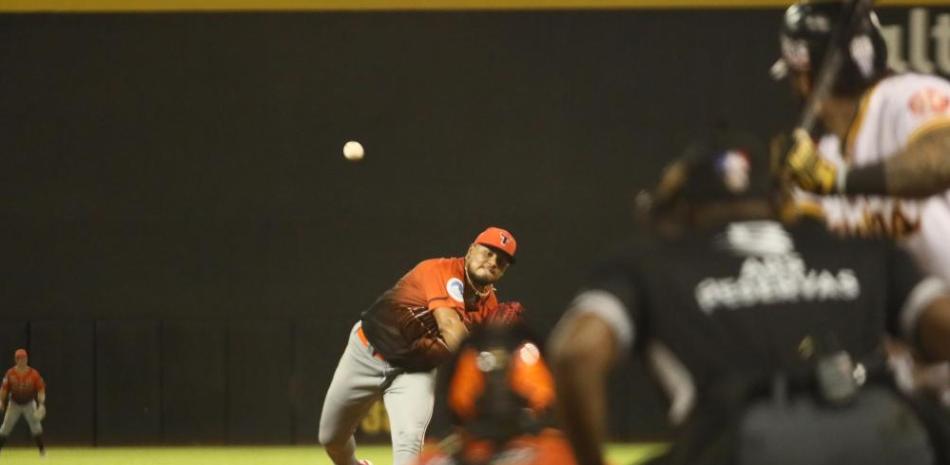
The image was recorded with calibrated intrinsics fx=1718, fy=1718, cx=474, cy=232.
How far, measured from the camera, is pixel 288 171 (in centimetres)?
1927

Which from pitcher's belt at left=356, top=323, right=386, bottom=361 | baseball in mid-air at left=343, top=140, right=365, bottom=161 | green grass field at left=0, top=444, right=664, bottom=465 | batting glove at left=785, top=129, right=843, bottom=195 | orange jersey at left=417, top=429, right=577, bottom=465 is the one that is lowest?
green grass field at left=0, top=444, right=664, bottom=465

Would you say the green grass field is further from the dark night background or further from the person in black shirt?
the person in black shirt

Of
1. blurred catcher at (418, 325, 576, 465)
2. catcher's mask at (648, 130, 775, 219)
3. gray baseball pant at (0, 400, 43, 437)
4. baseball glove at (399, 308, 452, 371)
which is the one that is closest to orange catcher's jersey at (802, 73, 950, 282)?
catcher's mask at (648, 130, 775, 219)

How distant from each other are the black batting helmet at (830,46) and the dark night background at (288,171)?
1340 centimetres

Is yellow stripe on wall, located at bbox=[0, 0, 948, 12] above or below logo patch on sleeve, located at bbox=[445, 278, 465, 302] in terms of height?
above

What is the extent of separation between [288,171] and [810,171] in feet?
47.6

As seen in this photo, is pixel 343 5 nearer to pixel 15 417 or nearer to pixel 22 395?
pixel 22 395

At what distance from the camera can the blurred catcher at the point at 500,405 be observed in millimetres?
4832

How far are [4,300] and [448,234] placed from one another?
5.10 m

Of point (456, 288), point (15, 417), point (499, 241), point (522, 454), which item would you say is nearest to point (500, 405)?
point (522, 454)

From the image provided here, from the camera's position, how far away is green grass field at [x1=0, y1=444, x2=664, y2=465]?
17156 millimetres

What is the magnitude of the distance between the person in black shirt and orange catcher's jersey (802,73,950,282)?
1120mm

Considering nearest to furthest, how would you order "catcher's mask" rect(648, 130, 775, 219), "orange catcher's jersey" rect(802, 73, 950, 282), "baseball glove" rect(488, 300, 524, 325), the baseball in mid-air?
"catcher's mask" rect(648, 130, 775, 219)
"orange catcher's jersey" rect(802, 73, 950, 282)
"baseball glove" rect(488, 300, 524, 325)
the baseball in mid-air

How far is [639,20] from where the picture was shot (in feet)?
62.2
